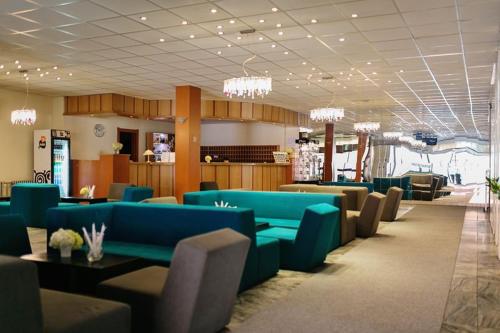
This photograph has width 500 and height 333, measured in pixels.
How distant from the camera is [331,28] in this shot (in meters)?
7.07

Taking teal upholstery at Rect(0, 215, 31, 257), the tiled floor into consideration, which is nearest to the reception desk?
the tiled floor

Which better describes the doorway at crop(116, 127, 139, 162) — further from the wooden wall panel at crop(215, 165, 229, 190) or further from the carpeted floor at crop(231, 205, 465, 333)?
the carpeted floor at crop(231, 205, 465, 333)

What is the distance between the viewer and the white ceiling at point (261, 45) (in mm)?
6246

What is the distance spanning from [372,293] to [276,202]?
2966 mm

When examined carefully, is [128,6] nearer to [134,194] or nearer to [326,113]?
[134,194]

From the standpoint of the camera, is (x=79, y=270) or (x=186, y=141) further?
(x=186, y=141)

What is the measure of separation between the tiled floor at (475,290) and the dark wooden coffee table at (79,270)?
2.74 m

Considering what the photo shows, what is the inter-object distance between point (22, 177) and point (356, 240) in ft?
32.3

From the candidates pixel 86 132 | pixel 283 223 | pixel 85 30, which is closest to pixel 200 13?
pixel 85 30

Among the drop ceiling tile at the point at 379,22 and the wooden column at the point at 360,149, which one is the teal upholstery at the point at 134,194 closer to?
the drop ceiling tile at the point at 379,22

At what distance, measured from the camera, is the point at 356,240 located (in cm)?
804

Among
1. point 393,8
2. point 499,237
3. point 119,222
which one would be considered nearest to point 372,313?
point 119,222

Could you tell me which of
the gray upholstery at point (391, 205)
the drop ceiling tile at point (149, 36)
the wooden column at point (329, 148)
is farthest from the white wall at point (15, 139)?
the wooden column at point (329, 148)

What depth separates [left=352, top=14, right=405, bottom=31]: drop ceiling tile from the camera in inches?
258
